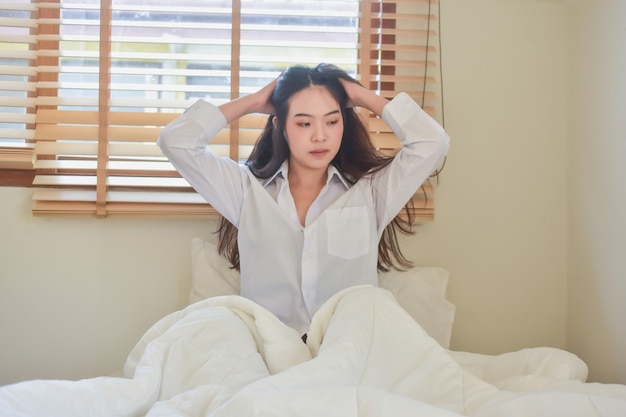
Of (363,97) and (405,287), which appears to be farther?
(405,287)

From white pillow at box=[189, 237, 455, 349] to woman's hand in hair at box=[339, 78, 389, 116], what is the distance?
55 centimetres

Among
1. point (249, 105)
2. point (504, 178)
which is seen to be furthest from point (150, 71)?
point (504, 178)

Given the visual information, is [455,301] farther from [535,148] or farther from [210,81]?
[210,81]

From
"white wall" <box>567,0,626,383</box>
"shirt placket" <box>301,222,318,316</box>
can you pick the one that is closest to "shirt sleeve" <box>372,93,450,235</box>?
"shirt placket" <box>301,222,318,316</box>

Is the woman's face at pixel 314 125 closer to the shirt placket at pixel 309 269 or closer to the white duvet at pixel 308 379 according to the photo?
the shirt placket at pixel 309 269

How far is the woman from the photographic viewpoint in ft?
7.27

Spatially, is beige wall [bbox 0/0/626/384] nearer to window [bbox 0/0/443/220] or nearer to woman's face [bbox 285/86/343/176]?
window [bbox 0/0/443/220]

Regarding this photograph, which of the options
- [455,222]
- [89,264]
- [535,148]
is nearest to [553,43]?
[535,148]

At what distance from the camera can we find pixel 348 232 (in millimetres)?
2252

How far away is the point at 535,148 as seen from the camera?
102 inches

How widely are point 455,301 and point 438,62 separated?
2.66 feet

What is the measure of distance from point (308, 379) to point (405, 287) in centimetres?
119

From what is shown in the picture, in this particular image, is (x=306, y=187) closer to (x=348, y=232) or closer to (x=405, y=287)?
(x=348, y=232)

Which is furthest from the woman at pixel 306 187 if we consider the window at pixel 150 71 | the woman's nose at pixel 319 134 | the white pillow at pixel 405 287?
the window at pixel 150 71
